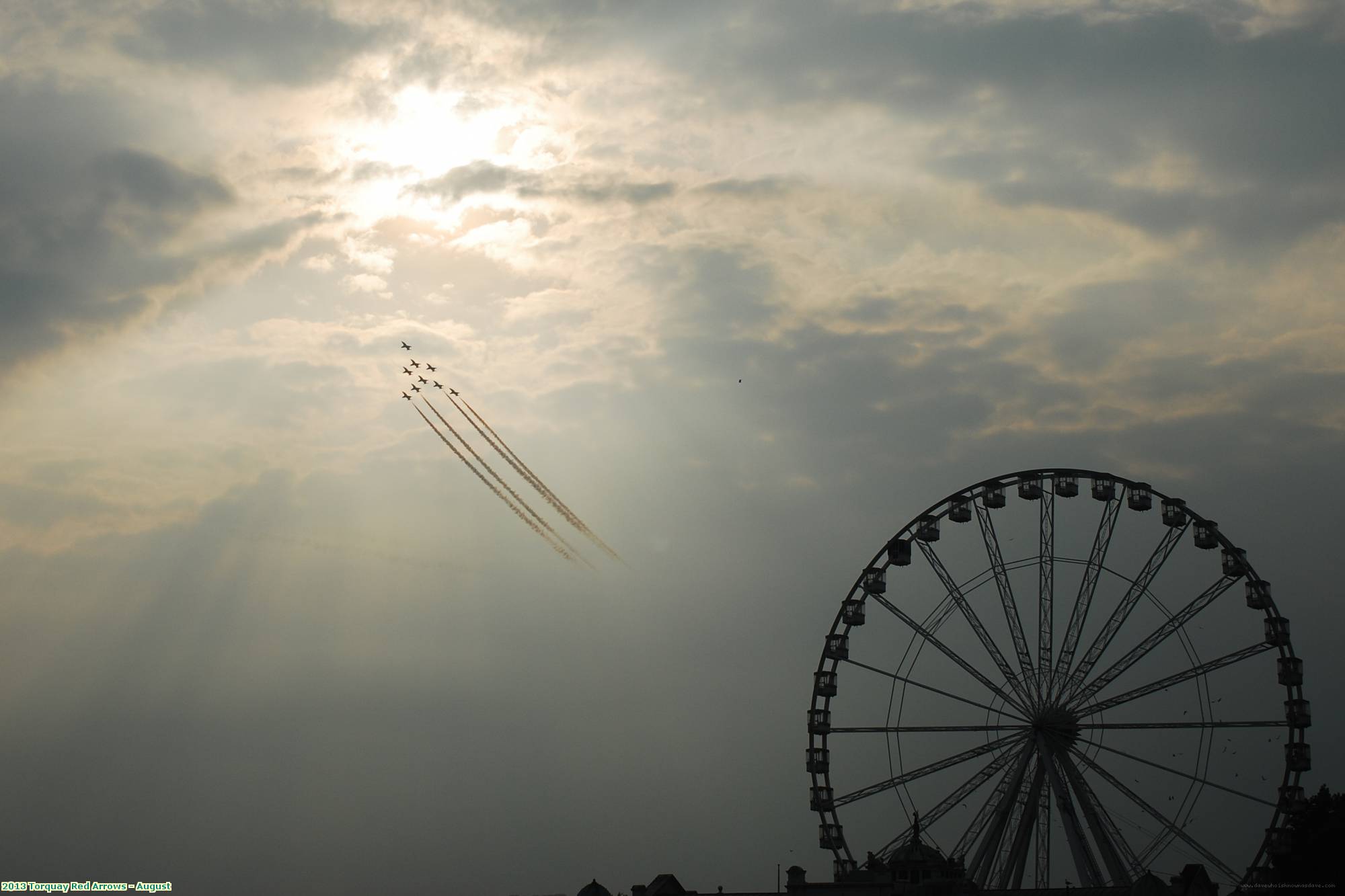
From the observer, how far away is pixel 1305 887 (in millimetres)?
107938

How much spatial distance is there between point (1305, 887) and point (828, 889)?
119 feet

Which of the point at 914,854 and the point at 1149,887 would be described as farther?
the point at 914,854

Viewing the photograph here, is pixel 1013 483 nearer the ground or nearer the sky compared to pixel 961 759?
nearer the sky

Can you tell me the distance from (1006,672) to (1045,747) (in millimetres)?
5559

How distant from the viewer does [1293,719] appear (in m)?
96.2

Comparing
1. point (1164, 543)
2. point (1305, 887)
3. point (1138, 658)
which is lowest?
point (1305, 887)

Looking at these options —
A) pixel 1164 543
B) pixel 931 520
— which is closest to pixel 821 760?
pixel 931 520

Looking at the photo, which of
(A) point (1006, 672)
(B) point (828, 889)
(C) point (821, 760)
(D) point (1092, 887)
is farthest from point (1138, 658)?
(B) point (828, 889)

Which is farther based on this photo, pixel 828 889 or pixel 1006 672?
pixel 828 889

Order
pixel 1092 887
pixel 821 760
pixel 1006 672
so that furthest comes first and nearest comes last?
pixel 821 760
pixel 1006 672
pixel 1092 887

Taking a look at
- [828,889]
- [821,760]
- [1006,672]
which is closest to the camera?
[1006,672]

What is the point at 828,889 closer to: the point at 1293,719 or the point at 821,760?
the point at 821,760

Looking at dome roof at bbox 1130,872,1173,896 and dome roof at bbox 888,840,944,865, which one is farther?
dome roof at bbox 888,840,944,865

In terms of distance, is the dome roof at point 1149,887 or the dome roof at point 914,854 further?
the dome roof at point 914,854
